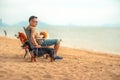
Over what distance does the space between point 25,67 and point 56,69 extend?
91cm

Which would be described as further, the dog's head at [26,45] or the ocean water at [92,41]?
the ocean water at [92,41]

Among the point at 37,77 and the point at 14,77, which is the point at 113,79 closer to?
the point at 37,77

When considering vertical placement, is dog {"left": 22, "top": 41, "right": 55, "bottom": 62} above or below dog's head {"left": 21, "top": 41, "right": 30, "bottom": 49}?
below

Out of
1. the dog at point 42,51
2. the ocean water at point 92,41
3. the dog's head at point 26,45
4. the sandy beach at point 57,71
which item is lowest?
the ocean water at point 92,41

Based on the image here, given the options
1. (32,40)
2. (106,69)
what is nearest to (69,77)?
(106,69)

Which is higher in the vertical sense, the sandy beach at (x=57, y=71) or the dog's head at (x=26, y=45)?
the dog's head at (x=26, y=45)

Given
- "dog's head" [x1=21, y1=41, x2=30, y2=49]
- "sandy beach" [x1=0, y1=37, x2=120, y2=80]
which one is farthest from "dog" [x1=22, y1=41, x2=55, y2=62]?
"sandy beach" [x1=0, y1=37, x2=120, y2=80]

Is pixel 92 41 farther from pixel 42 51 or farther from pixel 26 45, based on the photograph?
pixel 42 51

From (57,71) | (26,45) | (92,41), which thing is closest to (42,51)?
(26,45)

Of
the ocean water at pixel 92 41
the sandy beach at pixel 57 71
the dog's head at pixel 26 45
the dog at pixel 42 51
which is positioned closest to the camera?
the sandy beach at pixel 57 71

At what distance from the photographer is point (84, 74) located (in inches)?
329

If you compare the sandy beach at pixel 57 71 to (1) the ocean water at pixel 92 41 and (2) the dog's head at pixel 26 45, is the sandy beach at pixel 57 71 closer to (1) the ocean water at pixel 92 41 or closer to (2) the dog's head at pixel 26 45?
(2) the dog's head at pixel 26 45

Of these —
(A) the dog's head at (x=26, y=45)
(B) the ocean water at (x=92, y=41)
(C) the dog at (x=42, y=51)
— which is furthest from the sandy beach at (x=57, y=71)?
(B) the ocean water at (x=92, y=41)

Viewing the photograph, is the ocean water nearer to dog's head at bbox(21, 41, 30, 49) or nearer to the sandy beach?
dog's head at bbox(21, 41, 30, 49)
